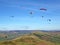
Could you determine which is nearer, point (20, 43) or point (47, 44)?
point (20, 43)

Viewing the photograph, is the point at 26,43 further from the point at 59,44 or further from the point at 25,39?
the point at 59,44

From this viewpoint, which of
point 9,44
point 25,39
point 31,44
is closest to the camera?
point 9,44

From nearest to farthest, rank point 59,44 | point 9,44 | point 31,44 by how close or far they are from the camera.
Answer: point 9,44
point 31,44
point 59,44

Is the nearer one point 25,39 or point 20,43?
point 20,43

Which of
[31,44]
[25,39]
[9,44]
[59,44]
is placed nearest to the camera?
[9,44]

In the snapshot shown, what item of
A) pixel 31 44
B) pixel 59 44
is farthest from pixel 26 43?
pixel 59 44

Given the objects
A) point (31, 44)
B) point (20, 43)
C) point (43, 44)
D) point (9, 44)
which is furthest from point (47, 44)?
point (9, 44)

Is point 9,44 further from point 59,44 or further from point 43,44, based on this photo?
point 59,44

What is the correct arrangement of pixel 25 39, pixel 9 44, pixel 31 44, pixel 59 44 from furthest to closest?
1. pixel 59 44
2. pixel 25 39
3. pixel 31 44
4. pixel 9 44

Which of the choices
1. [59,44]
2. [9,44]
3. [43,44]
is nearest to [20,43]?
[9,44]
